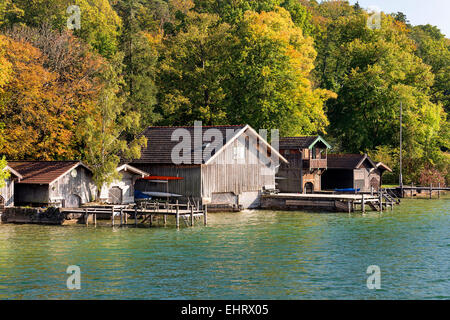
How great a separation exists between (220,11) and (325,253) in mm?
66393

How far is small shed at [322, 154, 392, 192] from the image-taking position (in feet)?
252

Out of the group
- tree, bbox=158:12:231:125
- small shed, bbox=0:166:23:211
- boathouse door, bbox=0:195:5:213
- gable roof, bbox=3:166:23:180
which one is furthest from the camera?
tree, bbox=158:12:231:125

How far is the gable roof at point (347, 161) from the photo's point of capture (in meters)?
76.2

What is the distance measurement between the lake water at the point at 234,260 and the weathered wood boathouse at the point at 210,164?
873cm

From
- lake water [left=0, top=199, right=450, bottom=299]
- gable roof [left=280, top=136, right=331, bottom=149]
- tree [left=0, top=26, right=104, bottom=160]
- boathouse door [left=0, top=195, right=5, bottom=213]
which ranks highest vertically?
tree [left=0, top=26, right=104, bottom=160]

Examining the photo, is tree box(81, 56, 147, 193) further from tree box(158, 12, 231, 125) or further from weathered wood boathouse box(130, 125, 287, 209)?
tree box(158, 12, 231, 125)

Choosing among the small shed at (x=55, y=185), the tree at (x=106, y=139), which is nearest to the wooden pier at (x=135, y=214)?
the small shed at (x=55, y=185)

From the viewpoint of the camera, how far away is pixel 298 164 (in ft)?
232

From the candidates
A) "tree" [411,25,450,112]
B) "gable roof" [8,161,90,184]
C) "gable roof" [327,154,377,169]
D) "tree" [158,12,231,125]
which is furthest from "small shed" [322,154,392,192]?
"gable roof" [8,161,90,184]

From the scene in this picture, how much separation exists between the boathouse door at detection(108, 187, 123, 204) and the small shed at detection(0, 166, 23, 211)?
8.15m

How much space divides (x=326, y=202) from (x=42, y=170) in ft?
85.3

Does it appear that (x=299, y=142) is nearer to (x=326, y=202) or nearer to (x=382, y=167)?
(x=326, y=202)

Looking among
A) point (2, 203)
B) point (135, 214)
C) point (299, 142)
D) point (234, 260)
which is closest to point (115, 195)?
point (135, 214)
